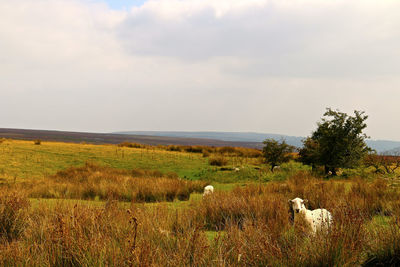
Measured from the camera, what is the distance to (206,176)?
22.8 metres

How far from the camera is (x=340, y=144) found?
2098cm

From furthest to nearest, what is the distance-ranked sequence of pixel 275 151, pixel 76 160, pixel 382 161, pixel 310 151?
pixel 76 160
pixel 275 151
pixel 310 151
pixel 382 161

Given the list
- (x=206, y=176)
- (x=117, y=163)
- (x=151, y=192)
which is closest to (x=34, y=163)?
(x=117, y=163)

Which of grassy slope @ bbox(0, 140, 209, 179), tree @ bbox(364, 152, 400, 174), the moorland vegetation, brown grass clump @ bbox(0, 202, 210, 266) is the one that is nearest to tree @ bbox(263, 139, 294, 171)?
grassy slope @ bbox(0, 140, 209, 179)

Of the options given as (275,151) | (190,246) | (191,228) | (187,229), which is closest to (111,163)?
(275,151)

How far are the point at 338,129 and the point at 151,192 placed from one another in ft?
47.9

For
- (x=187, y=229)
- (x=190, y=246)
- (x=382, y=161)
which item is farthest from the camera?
(x=382, y=161)

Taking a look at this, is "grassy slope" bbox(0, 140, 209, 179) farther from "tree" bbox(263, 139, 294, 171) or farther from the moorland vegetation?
"tree" bbox(263, 139, 294, 171)

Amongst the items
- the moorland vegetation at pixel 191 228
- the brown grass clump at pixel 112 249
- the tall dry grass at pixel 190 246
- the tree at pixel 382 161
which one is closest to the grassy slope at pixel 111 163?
the moorland vegetation at pixel 191 228

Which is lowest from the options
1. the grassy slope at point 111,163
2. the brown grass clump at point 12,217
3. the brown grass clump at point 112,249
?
the grassy slope at point 111,163

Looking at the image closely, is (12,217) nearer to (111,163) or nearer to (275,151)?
(275,151)

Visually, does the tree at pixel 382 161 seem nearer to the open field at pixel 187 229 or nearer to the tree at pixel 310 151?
the tree at pixel 310 151

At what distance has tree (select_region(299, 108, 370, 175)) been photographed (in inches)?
831

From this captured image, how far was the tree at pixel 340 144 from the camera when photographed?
21.1m
